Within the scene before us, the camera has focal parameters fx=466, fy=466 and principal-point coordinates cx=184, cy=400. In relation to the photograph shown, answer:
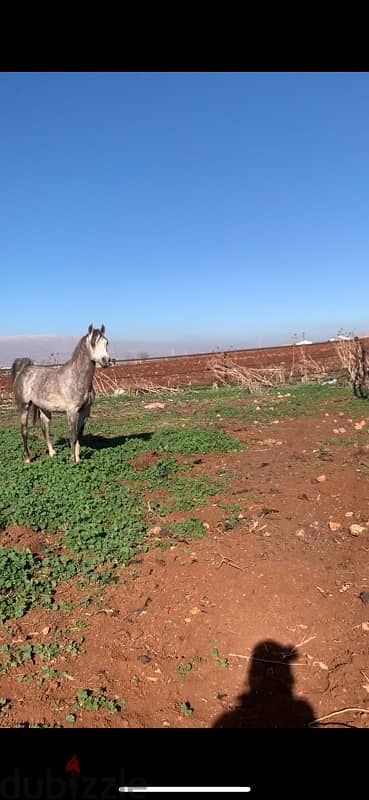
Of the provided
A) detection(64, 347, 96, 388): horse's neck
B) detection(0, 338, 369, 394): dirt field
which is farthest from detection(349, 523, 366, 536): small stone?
detection(0, 338, 369, 394): dirt field

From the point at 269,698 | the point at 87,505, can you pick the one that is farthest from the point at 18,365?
the point at 269,698

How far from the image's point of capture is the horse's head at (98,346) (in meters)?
8.32

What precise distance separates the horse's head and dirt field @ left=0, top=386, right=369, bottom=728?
2560 millimetres

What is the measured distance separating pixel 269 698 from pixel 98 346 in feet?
20.9

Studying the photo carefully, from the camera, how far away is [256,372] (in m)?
24.0

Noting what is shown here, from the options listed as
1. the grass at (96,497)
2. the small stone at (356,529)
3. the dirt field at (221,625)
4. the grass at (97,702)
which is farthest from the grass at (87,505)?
the small stone at (356,529)

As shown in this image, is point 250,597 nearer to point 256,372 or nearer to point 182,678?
point 182,678

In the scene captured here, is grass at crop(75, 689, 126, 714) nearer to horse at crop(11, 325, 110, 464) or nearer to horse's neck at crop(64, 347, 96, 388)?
horse at crop(11, 325, 110, 464)

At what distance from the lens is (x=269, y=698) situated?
3.14m

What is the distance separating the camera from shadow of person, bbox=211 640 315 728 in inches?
115
